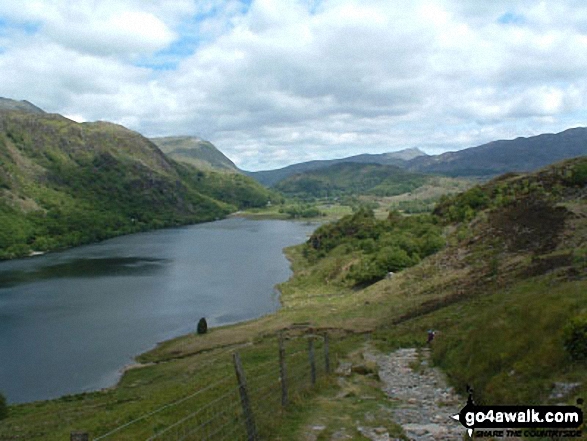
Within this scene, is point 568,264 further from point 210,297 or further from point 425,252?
point 210,297

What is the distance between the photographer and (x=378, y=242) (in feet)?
344

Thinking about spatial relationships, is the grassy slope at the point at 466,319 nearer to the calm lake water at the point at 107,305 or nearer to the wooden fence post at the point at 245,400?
the wooden fence post at the point at 245,400

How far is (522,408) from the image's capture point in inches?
545

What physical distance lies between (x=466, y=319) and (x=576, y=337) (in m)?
15.1

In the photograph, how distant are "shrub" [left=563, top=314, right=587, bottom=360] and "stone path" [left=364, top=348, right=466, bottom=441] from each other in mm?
4244

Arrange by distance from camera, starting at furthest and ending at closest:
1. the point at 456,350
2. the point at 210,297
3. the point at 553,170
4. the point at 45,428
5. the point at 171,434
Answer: the point at 210,297 → the point at 553,170 → the point at 45,428 → the point at 456,350 → the point at 171,434

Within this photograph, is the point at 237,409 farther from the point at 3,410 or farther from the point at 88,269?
the point at 88,269

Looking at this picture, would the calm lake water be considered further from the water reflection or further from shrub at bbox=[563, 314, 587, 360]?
shrub at bbox=[563, 314, 587, 360]

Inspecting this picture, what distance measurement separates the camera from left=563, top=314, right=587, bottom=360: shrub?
1578cm

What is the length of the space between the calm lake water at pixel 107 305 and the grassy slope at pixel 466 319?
6.78 meters

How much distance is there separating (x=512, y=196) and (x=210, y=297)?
192 feet

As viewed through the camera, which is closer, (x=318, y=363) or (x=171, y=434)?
(x=171, y=434)

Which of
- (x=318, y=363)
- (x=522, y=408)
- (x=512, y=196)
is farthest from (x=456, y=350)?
(x=512, y=196)

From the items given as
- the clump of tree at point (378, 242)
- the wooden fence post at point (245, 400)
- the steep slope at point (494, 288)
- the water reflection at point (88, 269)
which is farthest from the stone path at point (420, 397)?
the water reflection at point (88, 269)
